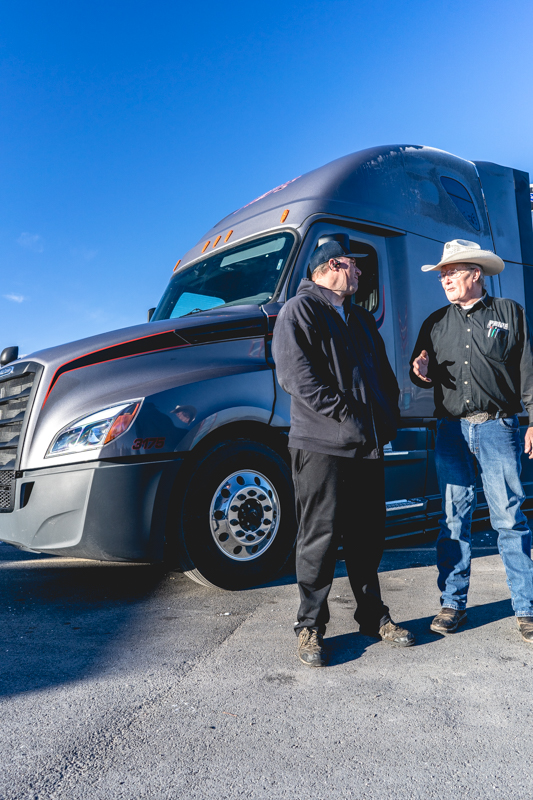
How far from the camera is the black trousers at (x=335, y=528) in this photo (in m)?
3.05

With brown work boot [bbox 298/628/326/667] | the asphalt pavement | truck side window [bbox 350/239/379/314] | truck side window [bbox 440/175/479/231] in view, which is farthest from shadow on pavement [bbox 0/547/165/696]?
truck side window [bbox 440/175/479/231]

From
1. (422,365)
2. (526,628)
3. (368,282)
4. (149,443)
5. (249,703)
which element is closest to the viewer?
(249,703)

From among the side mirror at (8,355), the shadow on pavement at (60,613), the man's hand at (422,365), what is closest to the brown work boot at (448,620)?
the man's hand at (422,365)

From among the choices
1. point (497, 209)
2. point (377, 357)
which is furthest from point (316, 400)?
point (497, 209)

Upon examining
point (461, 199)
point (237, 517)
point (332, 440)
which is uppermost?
point (461, 199)

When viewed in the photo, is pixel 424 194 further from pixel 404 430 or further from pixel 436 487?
pixel 436 487

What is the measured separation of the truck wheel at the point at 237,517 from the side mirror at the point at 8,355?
207 centimetres

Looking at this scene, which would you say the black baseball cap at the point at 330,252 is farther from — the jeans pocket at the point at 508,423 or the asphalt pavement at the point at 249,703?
the asphalt pavement at the point at 249,703

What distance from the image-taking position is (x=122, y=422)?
3670 mm

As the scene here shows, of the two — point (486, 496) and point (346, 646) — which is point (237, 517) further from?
point (486, 496)

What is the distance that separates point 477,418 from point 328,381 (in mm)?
906

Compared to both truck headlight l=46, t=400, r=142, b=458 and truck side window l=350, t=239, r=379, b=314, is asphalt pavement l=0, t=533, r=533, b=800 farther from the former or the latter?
truck side window l=350, t=239, r=379, b=314

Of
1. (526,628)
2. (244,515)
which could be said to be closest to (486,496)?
(526,628)

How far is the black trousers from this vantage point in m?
3.05
